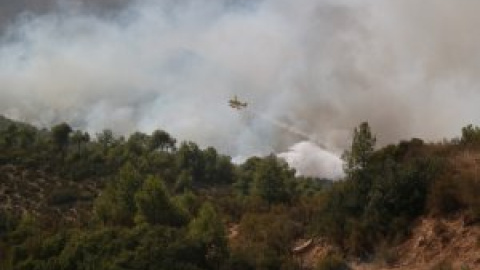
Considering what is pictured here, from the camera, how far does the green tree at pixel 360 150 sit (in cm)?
4634

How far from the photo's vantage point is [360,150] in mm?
46938

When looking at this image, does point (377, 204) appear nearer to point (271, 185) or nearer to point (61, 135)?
point (271, 185)

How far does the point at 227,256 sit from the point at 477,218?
14.3 m

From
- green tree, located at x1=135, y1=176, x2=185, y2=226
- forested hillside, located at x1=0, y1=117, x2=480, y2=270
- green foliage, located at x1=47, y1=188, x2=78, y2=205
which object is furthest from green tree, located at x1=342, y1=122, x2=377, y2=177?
green foliage, located at x1=47, y1=188, x2=78, y2=205

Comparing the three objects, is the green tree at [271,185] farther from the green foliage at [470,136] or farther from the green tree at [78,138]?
the green tree at [78,138]

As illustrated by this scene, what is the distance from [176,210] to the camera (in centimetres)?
5056

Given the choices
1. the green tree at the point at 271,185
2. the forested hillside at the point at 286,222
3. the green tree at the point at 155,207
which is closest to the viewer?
the forested hillside at the point at 286,222

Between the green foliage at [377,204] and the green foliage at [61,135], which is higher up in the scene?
the green foliage at [61,135]

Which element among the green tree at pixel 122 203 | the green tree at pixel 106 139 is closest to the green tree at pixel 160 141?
the green tree at pixel 106 139

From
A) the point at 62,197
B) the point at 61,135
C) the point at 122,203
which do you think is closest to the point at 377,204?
the point at 122,203

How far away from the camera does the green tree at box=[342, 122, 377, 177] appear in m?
46.3

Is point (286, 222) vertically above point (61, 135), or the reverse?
point (61, 135)

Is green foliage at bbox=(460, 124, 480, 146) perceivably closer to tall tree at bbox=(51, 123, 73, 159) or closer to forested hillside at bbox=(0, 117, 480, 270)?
forested hillside at bbox=(0, 117, 480, 270)

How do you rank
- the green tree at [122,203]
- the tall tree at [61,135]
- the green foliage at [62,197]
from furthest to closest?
the tall tree at [61,135]
the green foliage at [62,197]
the green tree at [122,203]
